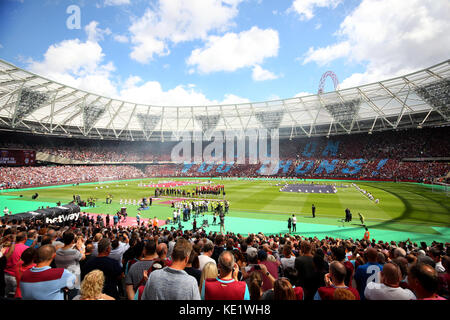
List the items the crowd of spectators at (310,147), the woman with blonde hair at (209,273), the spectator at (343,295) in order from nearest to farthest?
the spectator at (343,295), the woman with blonde hair at (209,273), the crowd of spectators at (310,147)

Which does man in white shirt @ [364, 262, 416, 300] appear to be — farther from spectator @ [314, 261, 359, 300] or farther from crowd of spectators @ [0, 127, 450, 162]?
crowd of spectators @ [0, 127, 450, 162]

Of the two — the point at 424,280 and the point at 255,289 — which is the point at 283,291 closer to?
the point at 255,289

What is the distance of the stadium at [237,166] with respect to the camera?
16766mm

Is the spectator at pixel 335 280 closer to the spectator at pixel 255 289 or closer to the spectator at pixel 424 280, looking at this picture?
the spectator at pixel 424 280

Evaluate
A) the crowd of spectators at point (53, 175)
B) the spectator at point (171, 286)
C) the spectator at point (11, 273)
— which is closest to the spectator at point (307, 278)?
the spectator at point (171, 286)

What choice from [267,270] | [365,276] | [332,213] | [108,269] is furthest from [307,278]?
[332,213]

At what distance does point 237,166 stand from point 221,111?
18.0 metres

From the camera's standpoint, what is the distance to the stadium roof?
4088cm

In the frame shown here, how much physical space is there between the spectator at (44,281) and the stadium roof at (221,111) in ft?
147

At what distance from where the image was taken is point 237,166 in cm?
7100

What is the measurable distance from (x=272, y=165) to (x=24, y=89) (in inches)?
2352

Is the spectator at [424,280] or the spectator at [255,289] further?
the spectator at [255,289]

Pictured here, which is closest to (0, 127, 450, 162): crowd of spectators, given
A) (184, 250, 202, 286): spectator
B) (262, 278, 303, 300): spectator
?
(184, 250, 202, 286): spectator
